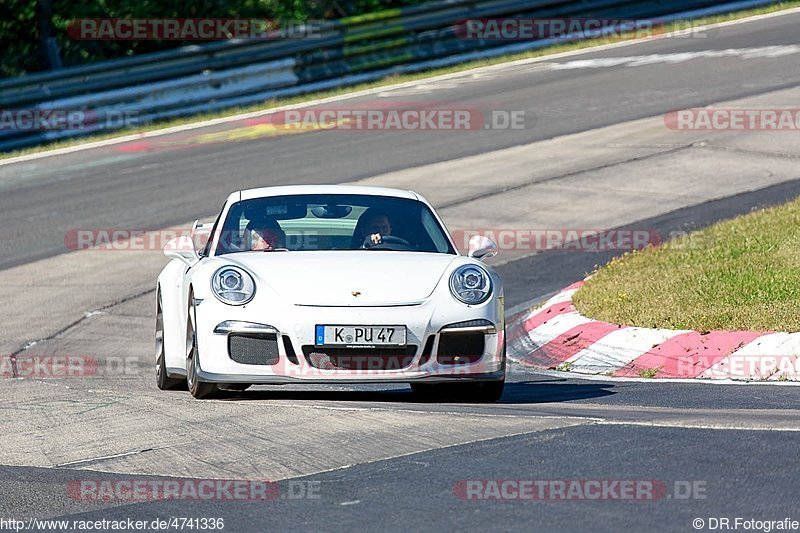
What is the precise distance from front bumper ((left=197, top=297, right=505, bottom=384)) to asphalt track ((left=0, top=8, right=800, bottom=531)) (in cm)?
18

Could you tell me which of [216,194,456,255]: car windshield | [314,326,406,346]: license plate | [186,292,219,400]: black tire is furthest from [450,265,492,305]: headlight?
[186,292,219,400]: black tire

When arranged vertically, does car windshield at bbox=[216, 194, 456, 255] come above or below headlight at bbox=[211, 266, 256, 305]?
above

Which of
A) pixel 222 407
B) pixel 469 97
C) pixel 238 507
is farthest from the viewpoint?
pixel 469 97

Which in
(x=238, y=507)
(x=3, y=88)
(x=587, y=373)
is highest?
(x=3, y=88)

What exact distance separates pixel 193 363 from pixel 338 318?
3.00 feet

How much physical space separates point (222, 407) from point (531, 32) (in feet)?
65.6

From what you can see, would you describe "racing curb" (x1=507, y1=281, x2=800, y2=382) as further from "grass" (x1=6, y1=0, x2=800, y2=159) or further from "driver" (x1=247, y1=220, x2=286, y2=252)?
"grass" (x1=6, y1=0, x2=800, y2=159)

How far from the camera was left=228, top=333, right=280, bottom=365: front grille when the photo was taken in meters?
7.71

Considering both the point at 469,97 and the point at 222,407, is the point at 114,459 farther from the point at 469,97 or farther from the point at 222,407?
the point at 469,97

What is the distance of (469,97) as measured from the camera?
22.4m

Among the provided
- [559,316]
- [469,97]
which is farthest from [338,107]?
[559,316]

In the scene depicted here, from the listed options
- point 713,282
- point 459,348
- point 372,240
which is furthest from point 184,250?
point 713,282

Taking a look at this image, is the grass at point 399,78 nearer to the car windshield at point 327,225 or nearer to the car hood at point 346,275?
the car windshield at point 327,225

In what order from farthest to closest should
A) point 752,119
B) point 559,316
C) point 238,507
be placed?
point 752,119 < point 559,316 < point 238,507
